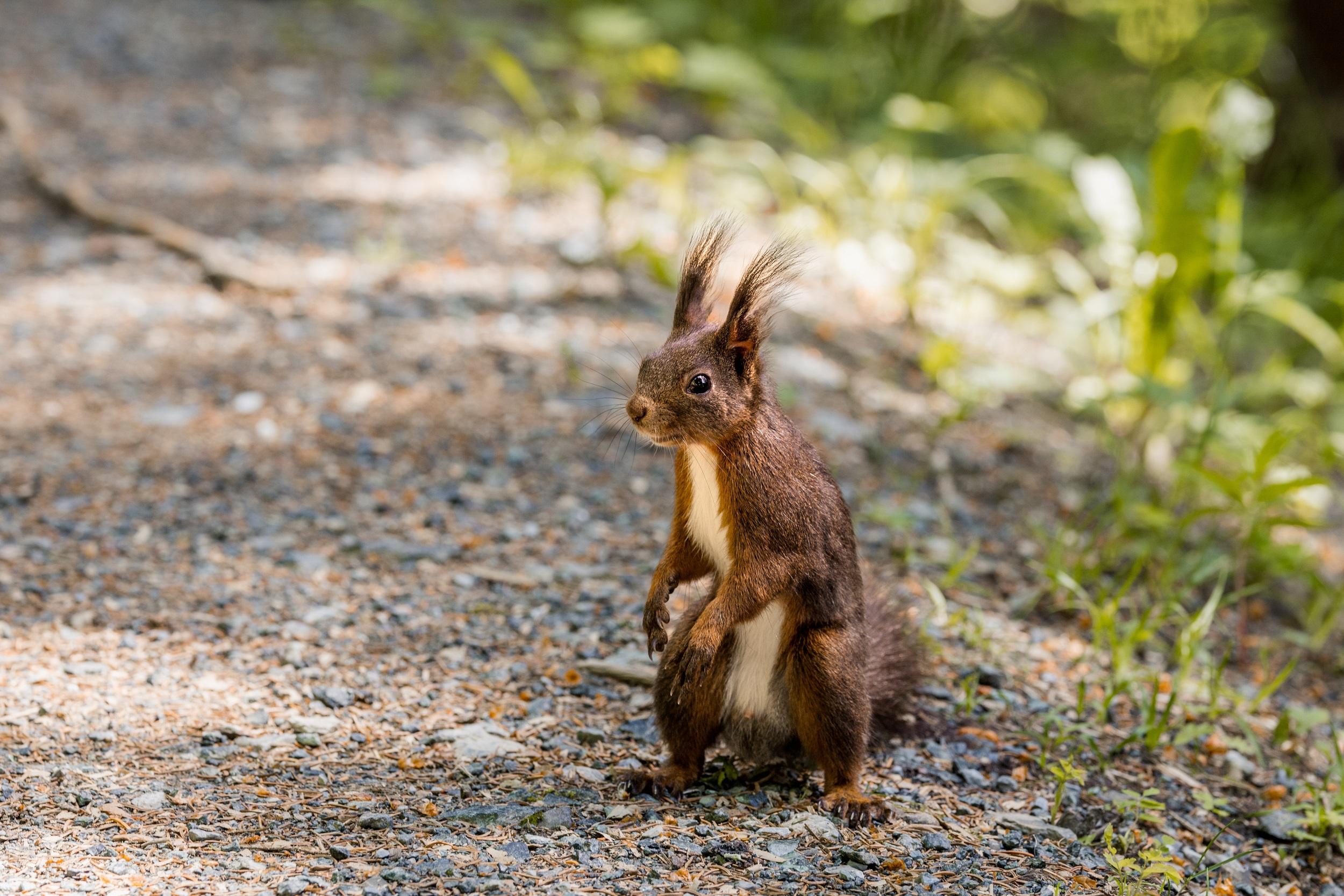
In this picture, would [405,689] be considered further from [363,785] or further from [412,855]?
[412,855]

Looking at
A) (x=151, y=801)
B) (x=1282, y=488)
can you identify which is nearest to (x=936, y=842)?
(x=151, y=801)

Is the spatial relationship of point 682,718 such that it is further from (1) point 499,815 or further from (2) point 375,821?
(2) point 375,821

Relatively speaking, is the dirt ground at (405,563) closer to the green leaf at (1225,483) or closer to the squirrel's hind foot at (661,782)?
the squirrel's hind foot at (661,782)

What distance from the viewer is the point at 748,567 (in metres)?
2.52

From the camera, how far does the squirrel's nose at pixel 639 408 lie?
2.52m

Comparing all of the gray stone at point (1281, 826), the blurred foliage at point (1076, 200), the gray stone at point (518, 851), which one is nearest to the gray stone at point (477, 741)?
the gray stone at point (518, 851)

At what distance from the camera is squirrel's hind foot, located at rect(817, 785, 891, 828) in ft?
8.39

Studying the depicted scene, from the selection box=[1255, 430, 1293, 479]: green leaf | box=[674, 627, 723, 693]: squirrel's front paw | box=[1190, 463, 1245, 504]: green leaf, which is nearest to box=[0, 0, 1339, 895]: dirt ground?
box=[674, 627, 723, 693]: squirrel's front paw

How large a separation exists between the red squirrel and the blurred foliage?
96 cm

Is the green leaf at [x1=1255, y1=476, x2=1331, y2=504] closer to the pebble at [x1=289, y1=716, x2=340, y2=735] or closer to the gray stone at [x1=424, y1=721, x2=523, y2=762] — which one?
the gray stone at [x1=424, y1=721, x2=523, y2=762]

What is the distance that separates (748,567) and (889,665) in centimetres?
56

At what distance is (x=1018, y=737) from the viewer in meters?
3.08

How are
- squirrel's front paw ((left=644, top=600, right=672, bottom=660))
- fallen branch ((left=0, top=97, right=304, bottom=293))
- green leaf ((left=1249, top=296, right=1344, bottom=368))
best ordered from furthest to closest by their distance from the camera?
1. fallen branch ((left=0, top=97, right=304, bottom=293))
2. green leaf ((left=1249, top=296, right=1344, bottom=368))
3. squirrel's front paw ((left=644, top=600, right=672, bottom=660))

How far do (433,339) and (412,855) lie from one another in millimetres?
2881
